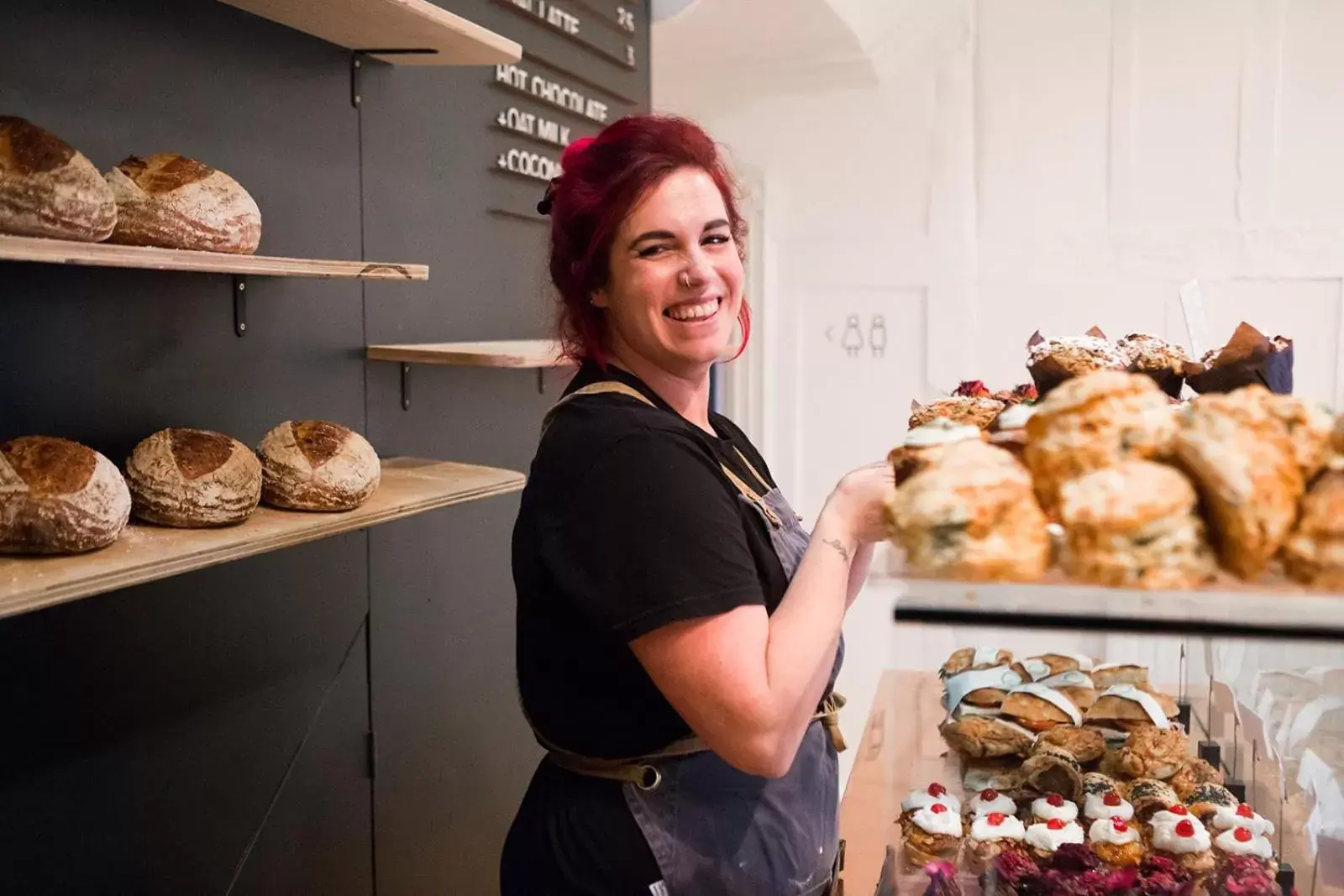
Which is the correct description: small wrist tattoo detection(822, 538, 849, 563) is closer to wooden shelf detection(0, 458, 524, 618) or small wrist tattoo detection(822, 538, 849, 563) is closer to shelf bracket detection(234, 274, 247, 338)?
wooden shelf detection(0, 458, 524, 618)

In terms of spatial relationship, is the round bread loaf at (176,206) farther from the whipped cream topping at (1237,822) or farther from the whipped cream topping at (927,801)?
the whipped cream topping at (1237,822)

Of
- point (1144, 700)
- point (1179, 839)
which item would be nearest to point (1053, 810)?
point (1179, 839)

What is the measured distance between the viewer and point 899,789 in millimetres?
2260

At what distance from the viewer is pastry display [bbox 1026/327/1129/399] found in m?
1.22

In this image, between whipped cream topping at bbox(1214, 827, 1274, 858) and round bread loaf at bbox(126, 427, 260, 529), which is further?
whipped cream topping at bbox(1214, 827, 1274, 858)

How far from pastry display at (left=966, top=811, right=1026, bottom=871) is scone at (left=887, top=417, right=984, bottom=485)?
1.23 meters

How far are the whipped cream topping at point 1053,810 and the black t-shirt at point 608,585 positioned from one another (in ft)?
2.70

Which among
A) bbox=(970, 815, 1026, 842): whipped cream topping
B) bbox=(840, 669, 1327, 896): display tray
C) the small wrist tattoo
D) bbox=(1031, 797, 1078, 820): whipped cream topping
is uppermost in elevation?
the small wrist tattoo

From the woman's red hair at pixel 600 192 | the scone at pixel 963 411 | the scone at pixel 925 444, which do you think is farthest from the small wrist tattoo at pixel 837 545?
the woman's red hair at pixel 600 192

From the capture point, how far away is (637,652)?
127 cm

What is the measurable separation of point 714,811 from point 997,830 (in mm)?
665

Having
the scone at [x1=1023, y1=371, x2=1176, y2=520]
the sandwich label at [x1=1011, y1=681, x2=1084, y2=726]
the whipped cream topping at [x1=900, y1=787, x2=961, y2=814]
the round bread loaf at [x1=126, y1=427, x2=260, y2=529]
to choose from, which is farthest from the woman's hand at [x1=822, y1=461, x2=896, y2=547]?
the sandwich label at [x1=1011, y1=681, x2=1084, y2=726]

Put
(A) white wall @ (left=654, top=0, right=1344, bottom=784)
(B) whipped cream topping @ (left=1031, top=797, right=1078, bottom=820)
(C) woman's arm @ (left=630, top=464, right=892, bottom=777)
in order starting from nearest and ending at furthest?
1. (C) woman's arm @ (left=630, top=464, right=892, bottom=777)
2. (B) whipped cream topping @ (left=1031, top=797, right=1078, bottom=820)
3. (A) white wall @ (left=654, top=0, right=1344, bottom=784)

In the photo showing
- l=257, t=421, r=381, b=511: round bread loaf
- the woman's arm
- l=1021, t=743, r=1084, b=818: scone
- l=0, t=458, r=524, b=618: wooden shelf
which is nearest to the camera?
the woman's arm
